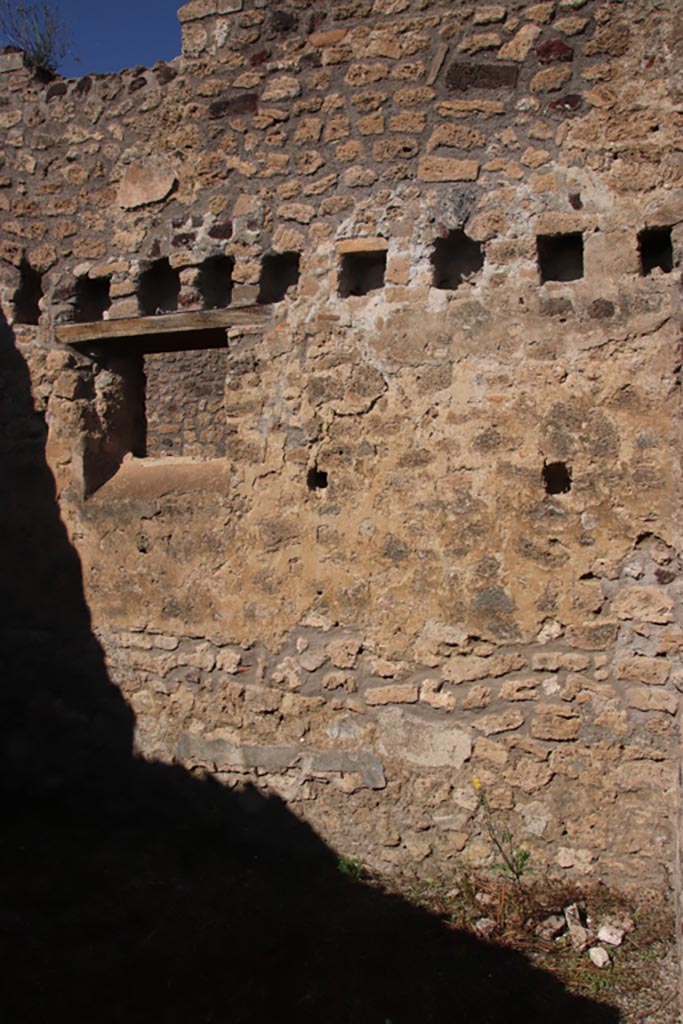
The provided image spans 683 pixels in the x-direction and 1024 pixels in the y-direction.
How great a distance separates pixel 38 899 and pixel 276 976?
1190mm

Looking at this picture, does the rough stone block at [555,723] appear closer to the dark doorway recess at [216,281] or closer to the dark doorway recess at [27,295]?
the dark doorway recess at [216,281]

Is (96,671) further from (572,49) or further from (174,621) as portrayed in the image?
(572,49)

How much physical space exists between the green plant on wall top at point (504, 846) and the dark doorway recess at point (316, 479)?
4.82ft

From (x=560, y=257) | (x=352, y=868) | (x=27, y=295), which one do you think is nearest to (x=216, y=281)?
(x=27, y=295)

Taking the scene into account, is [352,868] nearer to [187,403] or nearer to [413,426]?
[413,426]

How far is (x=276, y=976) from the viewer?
3082 millimetres

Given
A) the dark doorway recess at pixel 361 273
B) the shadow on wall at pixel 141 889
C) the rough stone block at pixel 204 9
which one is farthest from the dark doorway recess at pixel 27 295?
the dark doorway recess at pixel 361 273

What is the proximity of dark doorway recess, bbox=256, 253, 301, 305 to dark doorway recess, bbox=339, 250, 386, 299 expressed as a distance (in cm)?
26

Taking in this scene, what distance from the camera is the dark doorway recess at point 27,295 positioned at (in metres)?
4.58

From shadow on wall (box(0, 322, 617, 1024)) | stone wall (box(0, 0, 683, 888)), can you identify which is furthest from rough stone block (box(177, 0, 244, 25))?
shadow on wall (box(0, 322, 617, 1024))

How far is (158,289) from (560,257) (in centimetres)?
203

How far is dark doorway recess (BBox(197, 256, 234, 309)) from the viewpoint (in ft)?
13.7

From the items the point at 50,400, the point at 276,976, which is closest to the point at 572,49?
the point at 50,400

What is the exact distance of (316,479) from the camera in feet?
13.0
